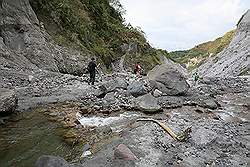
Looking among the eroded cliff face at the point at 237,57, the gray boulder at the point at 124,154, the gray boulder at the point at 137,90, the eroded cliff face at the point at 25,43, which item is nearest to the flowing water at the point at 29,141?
the gray boulder at the point at 124,154

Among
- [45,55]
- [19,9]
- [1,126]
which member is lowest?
[1,126]

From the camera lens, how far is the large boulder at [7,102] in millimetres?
18511

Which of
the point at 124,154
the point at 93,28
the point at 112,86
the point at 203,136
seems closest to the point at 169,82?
the point at 112,86

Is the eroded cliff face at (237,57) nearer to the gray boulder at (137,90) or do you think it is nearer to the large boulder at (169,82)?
the large boulder at (169,82)

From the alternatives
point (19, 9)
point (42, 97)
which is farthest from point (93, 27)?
point (42, 97)

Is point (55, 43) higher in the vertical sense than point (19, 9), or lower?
lower

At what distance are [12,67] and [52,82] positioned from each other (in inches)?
147

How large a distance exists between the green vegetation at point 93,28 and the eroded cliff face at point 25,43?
3.04 m

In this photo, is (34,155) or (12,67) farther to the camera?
(12,67)

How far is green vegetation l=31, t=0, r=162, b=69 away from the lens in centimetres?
3975

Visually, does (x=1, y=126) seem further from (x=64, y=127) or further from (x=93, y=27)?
(x=93, y=27)

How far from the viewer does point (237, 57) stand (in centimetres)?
5981

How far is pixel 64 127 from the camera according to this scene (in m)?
17.7

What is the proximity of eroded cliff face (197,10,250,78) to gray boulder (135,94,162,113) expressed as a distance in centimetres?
3118
